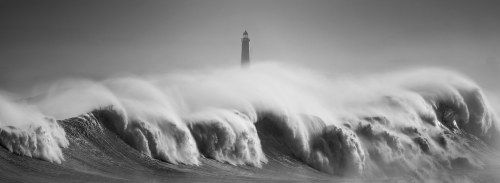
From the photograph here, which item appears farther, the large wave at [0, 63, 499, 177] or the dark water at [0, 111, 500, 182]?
the large wave at [0, 63, 499, 177]

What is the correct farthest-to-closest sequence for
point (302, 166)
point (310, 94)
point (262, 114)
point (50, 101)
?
point (310, 94)
point (262, 114)
point (302, 166)
point (50, 101)

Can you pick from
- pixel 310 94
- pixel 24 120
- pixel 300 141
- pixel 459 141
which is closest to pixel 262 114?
pixel 300 141

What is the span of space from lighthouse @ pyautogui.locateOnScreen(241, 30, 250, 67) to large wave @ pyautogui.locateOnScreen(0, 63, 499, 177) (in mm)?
6016

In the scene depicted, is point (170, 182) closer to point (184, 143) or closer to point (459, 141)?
point (184, 143)

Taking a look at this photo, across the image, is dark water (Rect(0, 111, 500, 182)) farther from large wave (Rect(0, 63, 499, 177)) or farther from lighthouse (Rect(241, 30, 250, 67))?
lighthouse (Rect(241, 30, 250, 67))

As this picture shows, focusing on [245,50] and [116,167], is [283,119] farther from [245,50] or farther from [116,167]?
[245,50]

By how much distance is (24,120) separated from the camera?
79.3 feet

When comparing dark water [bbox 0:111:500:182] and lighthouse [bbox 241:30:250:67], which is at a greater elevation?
lighthouse [bbox 241:30:250:67]

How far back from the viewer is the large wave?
92.1ft

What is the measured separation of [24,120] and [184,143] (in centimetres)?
736

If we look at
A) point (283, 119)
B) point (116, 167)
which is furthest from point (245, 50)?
point (116, 167)

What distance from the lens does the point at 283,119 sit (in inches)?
1419

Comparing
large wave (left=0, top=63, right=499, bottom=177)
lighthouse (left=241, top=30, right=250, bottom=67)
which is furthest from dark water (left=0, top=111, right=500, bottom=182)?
lighthouse (left=241, top=30, right=250, bottom=67)

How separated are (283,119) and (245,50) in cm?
2140
